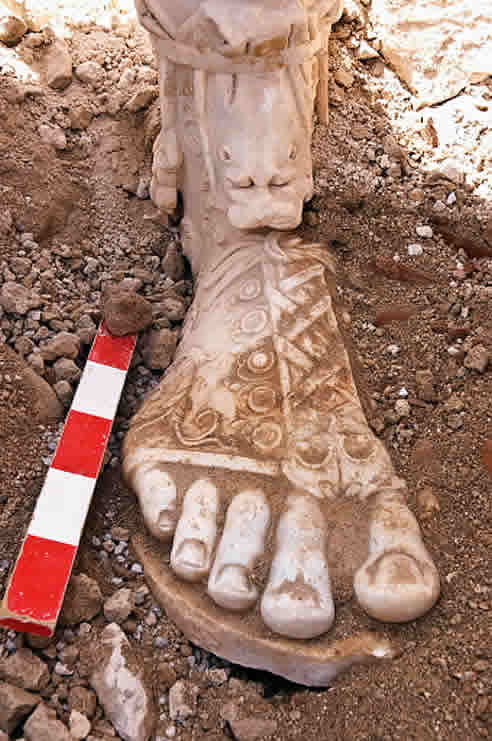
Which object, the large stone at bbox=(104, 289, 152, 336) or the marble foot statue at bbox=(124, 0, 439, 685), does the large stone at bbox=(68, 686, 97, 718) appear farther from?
the large stone at bbox=(104, 289, 152, 336)

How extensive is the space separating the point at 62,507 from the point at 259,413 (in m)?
0.32

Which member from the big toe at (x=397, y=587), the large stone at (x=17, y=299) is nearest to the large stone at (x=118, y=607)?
the big toe at (x=397, y=587)

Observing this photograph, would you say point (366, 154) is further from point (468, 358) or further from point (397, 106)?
point (468, 358)

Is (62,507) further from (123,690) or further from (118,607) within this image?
(123,690)

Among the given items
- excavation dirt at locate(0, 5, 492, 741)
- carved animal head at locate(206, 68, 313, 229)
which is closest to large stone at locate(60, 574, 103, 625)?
excavation dirt at locate(0, 5, 492, 741)

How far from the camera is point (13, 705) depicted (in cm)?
134

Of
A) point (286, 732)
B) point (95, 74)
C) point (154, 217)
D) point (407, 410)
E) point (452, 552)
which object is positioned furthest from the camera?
point (95, 74)

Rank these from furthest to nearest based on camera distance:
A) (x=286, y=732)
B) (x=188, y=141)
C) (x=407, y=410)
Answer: (x=188, y=141), (x=407, y=410), (x=286, y=732)

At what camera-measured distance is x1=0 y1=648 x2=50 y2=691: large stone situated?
1.38m

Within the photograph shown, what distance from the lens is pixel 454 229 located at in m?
1.94

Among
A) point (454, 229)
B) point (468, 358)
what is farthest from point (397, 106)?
point (468, 358)

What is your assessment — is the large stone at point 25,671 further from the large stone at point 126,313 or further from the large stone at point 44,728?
the large stone at point 126,313

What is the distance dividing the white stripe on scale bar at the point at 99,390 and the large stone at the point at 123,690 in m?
0.40

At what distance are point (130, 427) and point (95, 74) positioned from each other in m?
0.90
